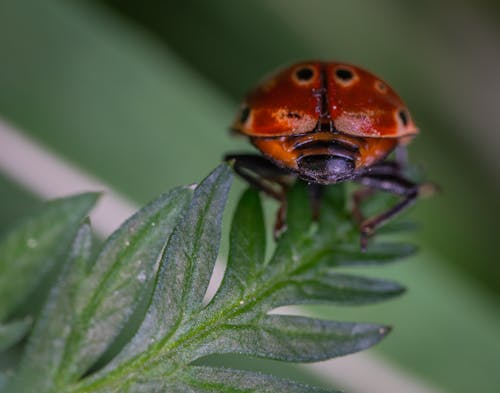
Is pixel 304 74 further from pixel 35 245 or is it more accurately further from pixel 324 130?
pixel 35 245

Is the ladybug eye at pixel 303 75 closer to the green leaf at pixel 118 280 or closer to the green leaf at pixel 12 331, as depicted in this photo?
the green leaf at pixel 118 280

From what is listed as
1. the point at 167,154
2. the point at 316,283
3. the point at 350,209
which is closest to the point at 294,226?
the point at 316,283

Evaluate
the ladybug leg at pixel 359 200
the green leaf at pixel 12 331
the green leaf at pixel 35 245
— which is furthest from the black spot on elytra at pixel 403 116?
the green leaf at pixel 12 331

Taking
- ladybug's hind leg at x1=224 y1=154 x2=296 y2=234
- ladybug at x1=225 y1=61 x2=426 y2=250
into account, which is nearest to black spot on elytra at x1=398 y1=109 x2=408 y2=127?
ladybug at x1=225 y1=61 x2=426 y2=250

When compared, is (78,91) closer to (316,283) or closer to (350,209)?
(350,209)

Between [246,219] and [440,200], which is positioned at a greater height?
[440,200]

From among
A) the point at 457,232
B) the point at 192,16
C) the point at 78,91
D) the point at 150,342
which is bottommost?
the point at 150,342
